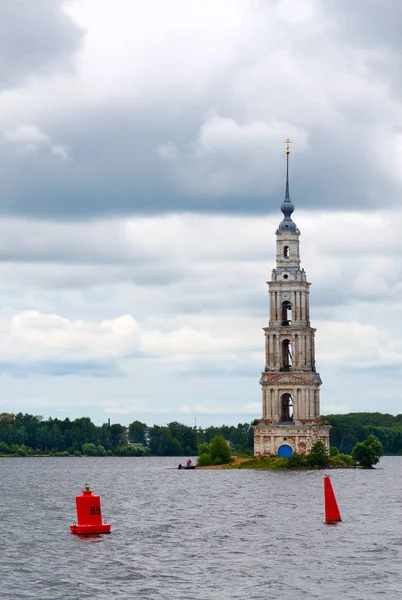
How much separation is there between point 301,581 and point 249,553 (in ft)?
37.0

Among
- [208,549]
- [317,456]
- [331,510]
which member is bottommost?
[208,549]

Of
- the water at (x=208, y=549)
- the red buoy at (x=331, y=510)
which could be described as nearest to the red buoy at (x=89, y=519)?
the water at (x=208, y=549)

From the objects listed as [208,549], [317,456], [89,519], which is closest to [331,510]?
[208,549]

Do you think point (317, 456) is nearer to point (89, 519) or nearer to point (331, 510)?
point (331, 510)

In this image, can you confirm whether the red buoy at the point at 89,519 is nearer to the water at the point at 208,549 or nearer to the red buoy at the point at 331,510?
the water at the point at 208,549

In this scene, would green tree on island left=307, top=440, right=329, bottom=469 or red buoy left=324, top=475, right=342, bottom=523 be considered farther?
green tree on island left=307, top=440, right=329, bottom=469

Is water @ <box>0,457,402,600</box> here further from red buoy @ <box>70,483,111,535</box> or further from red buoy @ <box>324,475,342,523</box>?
red buoy @ <box>70,483,111,535</box>

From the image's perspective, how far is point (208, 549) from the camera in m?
80.7

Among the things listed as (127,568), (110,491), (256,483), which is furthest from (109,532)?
(256,483)

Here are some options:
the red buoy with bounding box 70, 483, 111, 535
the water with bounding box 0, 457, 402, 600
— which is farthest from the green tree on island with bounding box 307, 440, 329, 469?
the red buoy with bounding box 70, 483, 111, 535

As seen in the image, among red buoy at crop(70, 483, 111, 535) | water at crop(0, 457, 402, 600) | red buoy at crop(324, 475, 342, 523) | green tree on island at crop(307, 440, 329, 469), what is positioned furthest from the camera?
green tree on island at crop(307, 440, 329, 469)

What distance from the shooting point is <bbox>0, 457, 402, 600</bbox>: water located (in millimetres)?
65125

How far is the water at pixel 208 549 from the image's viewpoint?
65125 mm

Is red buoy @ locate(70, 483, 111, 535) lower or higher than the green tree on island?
lower
